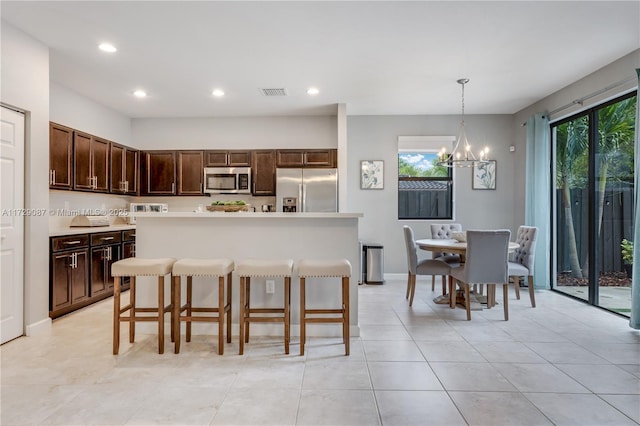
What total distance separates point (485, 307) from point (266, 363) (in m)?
2.79

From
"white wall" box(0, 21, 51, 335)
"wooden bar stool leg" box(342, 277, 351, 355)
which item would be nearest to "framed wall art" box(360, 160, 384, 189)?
"wooden bar stool leg" box(342, 277, 351, 355)

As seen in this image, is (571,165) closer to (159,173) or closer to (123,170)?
(159,173)

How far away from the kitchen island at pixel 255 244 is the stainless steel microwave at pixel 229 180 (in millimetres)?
2442

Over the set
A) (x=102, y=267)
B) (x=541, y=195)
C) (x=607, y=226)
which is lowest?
(x=102, y=267)

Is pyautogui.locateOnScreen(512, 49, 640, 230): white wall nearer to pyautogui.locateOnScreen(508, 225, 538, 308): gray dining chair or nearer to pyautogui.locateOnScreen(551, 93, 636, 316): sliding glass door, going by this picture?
pyautogui.locateOnScreen(551, 93, 636, 316): sliding glass door

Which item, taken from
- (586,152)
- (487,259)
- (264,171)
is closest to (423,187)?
(586,152)

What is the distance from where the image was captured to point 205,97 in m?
4.80

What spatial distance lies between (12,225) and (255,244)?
2.06 m

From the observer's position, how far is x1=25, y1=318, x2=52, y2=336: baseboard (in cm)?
304

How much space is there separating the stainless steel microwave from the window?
258 cm

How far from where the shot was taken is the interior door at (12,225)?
2.84 m

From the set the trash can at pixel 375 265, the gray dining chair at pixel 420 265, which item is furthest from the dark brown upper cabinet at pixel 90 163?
the gray dining chair at pixel 420 265

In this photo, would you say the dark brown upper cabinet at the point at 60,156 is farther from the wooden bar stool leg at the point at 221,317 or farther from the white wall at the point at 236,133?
the wooden bar stool leg at the point at 221,317

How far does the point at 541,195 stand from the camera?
479cm
